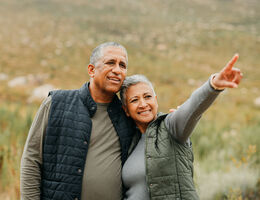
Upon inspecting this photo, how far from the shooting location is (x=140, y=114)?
2.18 meters

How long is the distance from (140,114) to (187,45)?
105 feet

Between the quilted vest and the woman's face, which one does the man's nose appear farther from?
the quilted vest

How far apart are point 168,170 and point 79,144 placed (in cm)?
75

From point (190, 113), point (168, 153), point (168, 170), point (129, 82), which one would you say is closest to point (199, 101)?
point (190, 113)

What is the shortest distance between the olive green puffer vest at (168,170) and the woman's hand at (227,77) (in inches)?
23.4

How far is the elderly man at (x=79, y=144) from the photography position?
1.95 metres

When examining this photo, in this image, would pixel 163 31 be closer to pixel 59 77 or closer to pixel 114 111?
pixel 59 77

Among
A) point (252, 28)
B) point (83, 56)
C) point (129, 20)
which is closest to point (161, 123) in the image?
point (83, 56)

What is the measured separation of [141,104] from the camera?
2160mm

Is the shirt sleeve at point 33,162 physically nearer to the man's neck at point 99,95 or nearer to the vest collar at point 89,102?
the vest collar at point 89,102

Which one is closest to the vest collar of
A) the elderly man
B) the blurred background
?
the elderly man

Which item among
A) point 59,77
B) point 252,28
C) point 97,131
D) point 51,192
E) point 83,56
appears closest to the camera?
point 51,192

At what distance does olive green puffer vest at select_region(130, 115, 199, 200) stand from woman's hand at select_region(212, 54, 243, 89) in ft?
1.95

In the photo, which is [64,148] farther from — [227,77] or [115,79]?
[227,77]
